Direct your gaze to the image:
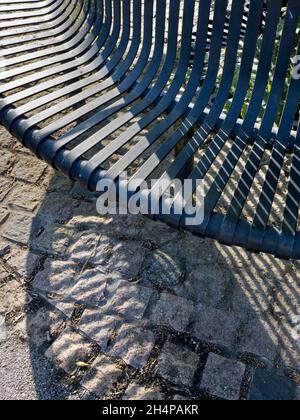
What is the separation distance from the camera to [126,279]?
100.0 inches

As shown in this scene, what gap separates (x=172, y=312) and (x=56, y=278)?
588 millimetres

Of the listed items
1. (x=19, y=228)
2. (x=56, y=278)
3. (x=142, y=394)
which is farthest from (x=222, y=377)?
(x=19, y=228)

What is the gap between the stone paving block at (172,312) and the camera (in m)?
2.37

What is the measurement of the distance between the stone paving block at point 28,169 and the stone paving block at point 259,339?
1.46 meters

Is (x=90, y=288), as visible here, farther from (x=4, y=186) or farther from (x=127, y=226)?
(x=4, y=186)

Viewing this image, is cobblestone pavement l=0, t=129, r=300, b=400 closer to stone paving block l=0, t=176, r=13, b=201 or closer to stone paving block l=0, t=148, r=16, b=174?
stone paving block l=0, t=176, r=13, b=201

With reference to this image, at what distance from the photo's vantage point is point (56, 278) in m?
2.56

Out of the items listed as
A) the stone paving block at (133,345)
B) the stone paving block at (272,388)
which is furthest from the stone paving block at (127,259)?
the stone paving block at (272,388)

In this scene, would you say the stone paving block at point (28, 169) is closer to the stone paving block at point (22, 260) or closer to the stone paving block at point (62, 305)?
the stone paving block at point (22, 260)

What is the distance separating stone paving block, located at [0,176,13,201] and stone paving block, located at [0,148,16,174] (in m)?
0.07

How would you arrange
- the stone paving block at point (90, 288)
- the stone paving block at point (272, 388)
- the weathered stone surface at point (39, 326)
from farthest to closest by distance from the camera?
the stone paving block at point (90, 288) < the weathered stone surface at point (39, 326) < the stone paving block at point (272, 388)

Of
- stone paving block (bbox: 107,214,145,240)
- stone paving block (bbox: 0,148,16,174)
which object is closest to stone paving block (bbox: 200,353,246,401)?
stone paving block (bbox: 107,214,145,240)

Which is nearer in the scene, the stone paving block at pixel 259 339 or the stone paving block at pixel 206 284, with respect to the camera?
the stone paving block at pixel 259 339

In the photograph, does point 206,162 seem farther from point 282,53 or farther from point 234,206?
point 282,53
